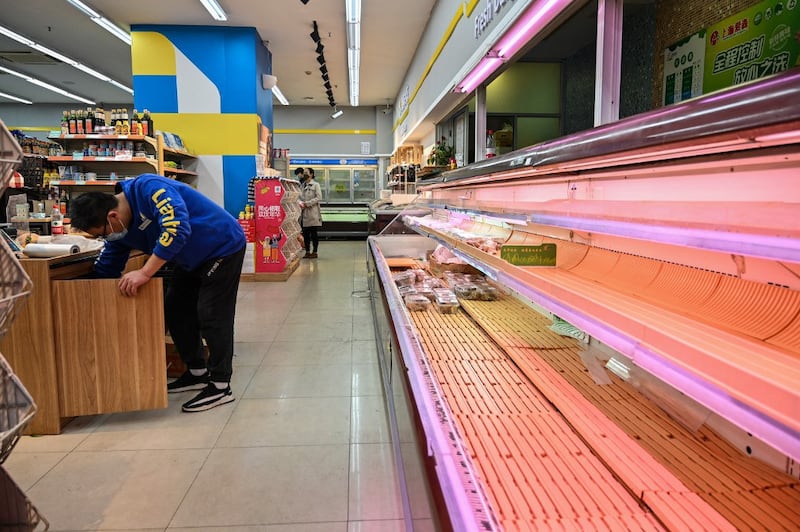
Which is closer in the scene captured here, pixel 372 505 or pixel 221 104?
pixel 372 505

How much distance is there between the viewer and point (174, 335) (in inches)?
134

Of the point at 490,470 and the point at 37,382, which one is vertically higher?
the point at 490,470

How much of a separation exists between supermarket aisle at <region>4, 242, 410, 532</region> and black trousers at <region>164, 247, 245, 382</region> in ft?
0.96

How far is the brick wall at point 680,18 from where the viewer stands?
3430 mm

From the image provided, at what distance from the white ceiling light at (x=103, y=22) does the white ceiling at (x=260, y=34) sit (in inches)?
4.1

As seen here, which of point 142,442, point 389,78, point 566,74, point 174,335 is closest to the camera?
point 142,442

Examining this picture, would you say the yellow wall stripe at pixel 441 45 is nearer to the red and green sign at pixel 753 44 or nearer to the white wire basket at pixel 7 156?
the red and green sign at pixel 753 44

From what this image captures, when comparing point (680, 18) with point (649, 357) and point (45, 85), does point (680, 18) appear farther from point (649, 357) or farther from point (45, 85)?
point (45, 85)

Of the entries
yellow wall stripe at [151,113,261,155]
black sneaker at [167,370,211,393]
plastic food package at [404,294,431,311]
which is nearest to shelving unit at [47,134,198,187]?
yellow wall stripe at [151,113,261,155]

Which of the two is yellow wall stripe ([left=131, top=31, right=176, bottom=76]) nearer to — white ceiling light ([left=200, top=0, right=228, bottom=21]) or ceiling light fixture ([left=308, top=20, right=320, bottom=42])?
white ceiling light ([left=200, top=0, right=228, bottom=21])

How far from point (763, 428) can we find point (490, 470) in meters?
0.71

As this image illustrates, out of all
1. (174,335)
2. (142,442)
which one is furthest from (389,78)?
(142,442)

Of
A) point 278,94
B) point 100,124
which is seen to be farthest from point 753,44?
point 278,94

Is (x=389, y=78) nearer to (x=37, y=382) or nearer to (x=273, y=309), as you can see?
(x=273, y=309)
